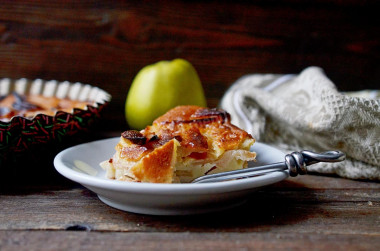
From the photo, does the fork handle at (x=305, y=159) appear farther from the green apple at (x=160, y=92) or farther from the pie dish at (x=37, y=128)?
the green apple at (x=160, y=92)

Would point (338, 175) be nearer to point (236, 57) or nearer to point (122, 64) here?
point (236, 57)

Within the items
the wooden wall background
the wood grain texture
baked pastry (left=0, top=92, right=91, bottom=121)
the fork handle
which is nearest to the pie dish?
baked pastry (left=0, top=92, right=91, bottom=121)

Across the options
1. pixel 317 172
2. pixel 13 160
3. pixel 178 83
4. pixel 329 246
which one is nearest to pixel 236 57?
pixel 178 83

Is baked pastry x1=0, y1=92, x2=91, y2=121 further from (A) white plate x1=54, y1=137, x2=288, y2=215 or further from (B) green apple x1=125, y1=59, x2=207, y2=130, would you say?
(A) white plate x1=54, y1=137, x2=288, y2=215

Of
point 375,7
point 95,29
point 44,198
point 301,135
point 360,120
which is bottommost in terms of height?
point 44,198

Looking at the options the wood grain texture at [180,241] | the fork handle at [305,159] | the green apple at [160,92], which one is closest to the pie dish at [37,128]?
the green apple at [160,92]
